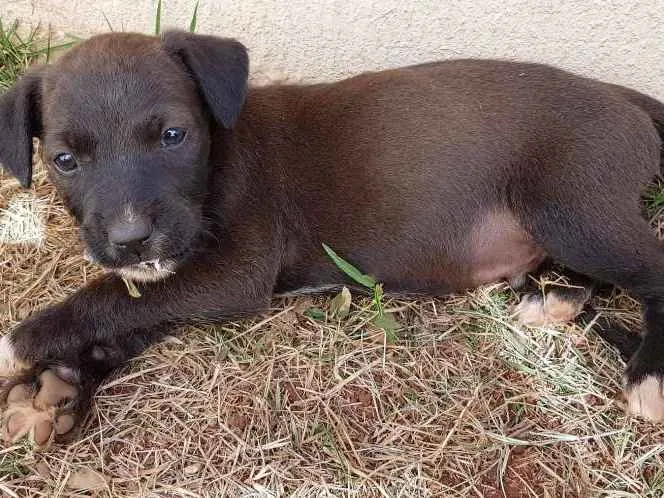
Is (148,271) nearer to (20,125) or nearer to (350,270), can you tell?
(20,125)

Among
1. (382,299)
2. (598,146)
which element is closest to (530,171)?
(598,146)

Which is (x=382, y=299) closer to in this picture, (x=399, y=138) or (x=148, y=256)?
(x=399, y=138)

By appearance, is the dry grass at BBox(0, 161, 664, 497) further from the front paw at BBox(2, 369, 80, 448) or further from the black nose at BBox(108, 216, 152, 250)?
the black nose at BBox(108, 216, 152, 250)

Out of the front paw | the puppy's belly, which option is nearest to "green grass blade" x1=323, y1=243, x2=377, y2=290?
the puppy's belly

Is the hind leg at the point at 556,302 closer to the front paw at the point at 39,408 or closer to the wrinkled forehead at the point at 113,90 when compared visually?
the wrinkled forehead at the point at 113,90

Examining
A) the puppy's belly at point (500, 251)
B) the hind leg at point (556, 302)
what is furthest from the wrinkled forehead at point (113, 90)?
the hind leg at point (556, 302)

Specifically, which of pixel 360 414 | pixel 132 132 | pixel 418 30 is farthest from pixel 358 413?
pixel 418 30
